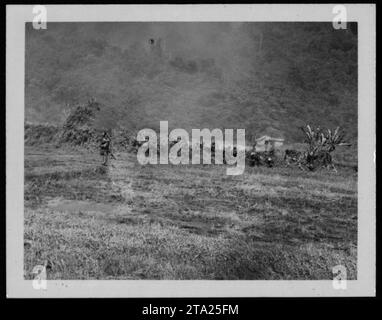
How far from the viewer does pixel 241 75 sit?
738cm

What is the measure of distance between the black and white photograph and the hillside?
0.02 m

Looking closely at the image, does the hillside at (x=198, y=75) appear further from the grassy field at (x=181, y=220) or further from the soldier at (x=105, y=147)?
the grassy field at (x=181, y=220)

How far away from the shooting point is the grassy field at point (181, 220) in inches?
276

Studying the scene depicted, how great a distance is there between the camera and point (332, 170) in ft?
24.4

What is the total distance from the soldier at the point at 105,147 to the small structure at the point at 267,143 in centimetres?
234

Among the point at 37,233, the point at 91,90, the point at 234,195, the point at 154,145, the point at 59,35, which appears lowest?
the point at 37,233

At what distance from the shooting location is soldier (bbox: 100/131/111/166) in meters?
7.37

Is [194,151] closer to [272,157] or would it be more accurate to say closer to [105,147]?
[272,157]

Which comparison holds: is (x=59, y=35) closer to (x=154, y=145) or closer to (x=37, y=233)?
(x=154, y=145)

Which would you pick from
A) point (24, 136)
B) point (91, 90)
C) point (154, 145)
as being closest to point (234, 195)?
point (154, 145)

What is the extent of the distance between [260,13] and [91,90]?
9.46 ft

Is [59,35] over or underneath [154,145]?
over

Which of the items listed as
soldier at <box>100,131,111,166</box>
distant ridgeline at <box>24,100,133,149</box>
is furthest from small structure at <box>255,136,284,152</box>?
soldier at <box>100,131,111,166</box>

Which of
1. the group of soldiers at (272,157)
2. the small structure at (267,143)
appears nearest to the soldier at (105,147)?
the group of soldiers at (272,157)
